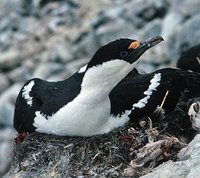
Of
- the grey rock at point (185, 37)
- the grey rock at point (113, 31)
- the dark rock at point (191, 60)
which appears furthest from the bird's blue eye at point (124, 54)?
the grey rock at point (113, 31)

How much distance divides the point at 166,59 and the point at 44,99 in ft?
33.6

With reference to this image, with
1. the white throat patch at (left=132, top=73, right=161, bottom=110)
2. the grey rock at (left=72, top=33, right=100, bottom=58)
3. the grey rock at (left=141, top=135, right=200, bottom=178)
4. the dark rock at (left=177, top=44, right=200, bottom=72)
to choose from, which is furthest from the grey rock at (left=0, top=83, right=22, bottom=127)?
the grey rock at (left=141, top=135, right=200, bottom=178)

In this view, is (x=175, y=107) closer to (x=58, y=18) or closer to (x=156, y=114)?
(x=156, y=114)

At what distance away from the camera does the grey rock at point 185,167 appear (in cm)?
706

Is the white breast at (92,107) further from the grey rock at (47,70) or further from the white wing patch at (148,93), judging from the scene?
the grey rock at (47,70)

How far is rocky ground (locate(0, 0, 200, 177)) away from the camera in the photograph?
62.6ft

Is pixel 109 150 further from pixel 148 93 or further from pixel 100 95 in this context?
pixel 148 93

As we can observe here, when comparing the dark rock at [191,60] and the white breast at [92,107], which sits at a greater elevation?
the white breast at [92,107]

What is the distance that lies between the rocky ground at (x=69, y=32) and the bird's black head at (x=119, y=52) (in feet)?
29.3

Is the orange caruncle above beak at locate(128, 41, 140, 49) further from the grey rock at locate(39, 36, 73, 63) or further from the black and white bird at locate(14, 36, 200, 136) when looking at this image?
the grey rock at locate(39, 36, 73, 63)

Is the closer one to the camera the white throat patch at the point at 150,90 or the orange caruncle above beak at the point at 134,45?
the orange caruncle above beak at the point at 134,45

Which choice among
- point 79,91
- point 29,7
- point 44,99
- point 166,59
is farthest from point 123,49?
point 29,7

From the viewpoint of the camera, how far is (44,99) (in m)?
8.88

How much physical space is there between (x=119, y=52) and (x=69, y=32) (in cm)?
1584
